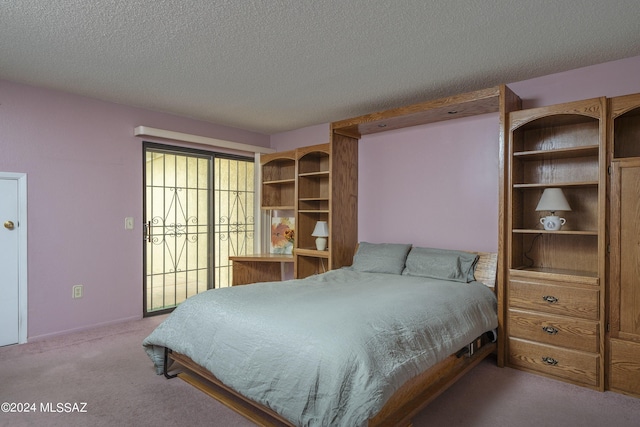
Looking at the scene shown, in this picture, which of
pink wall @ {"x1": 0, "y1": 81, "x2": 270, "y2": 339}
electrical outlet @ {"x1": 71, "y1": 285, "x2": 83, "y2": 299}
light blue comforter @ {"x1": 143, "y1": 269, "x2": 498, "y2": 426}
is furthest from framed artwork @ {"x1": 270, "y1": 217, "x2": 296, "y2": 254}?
electrical outlet @ {"x1": 71, "y1": 285, "x2": 83, "y2": 299}

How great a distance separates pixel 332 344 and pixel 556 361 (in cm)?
191

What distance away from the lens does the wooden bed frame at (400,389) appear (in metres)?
1.90

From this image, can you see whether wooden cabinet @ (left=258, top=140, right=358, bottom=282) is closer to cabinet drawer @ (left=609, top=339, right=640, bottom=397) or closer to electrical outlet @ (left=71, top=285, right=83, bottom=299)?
electrical outlet @ (left=71, top=285, right=83, bottom=299)

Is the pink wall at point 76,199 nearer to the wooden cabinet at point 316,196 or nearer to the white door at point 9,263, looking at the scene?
the white door at point 9,263

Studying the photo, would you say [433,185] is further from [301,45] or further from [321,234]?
[301,45]

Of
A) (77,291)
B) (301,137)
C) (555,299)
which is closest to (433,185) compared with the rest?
(555,299)

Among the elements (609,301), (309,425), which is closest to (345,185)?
(609,301)

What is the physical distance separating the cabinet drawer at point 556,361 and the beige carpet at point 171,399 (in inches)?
3.0

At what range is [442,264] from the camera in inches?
129

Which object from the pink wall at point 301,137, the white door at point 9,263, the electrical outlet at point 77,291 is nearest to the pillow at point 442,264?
the pink wall at point 301,137

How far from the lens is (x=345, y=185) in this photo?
420 centimetres

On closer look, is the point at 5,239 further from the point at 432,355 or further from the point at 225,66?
the point at 432,355

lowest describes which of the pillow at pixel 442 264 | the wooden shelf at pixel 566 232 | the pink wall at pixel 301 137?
the pillow at pixel 442 264

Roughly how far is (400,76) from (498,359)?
2368 mm
